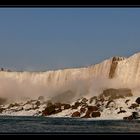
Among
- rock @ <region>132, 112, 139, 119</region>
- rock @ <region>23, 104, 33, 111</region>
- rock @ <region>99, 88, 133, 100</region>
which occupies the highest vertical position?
rock @ <region>132, 112, 139, 119</region>

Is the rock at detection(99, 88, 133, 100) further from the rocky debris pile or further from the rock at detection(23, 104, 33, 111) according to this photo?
the rock at detection(23, 104, 33, 111)

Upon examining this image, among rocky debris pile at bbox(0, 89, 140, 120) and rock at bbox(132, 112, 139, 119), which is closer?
rock at bbox(132, 112, 139, 119)

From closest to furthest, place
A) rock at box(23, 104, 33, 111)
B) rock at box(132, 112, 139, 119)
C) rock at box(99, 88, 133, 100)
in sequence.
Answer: rock at box(132, 112, 139, 119)
rock at box(99, 88, 133, 100)
rock at box(23, 104, 33, 111)

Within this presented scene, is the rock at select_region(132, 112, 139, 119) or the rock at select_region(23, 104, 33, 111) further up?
the rock at select_region(132, 112, 139, 119)

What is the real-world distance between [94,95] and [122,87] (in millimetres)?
3943

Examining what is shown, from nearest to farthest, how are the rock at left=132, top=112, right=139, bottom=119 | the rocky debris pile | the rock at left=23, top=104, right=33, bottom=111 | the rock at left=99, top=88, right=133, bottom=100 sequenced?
1. the rock at left=132, top=112, right=139, bottom=119
2. the rocky debris pile
3. the rock at left=99, top=88, right=133, bottom=100
4. the rock at left=23, top=104, right=33, bottom=111

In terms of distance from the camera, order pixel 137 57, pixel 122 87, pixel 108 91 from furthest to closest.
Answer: pixel 108 91 → pixel 122 87 → pixel 137 57


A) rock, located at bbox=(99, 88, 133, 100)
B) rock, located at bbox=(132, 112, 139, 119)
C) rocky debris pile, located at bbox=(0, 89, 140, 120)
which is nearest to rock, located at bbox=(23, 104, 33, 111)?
rocky debris pile, located at bbox=(0, 89, 140, 120)

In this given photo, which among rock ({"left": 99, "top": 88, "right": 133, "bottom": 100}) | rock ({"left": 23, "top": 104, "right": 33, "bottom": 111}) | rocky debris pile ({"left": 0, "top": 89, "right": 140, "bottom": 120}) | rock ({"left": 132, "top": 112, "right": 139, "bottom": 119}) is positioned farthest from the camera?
rock ({"left": 23, "top": 104, "right": 33, "bottom": 111})

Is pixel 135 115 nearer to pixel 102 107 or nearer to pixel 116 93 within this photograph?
pixel 102 107

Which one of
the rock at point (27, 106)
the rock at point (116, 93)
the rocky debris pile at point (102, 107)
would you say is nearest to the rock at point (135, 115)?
the rocky debris pile at point (102, 107)
